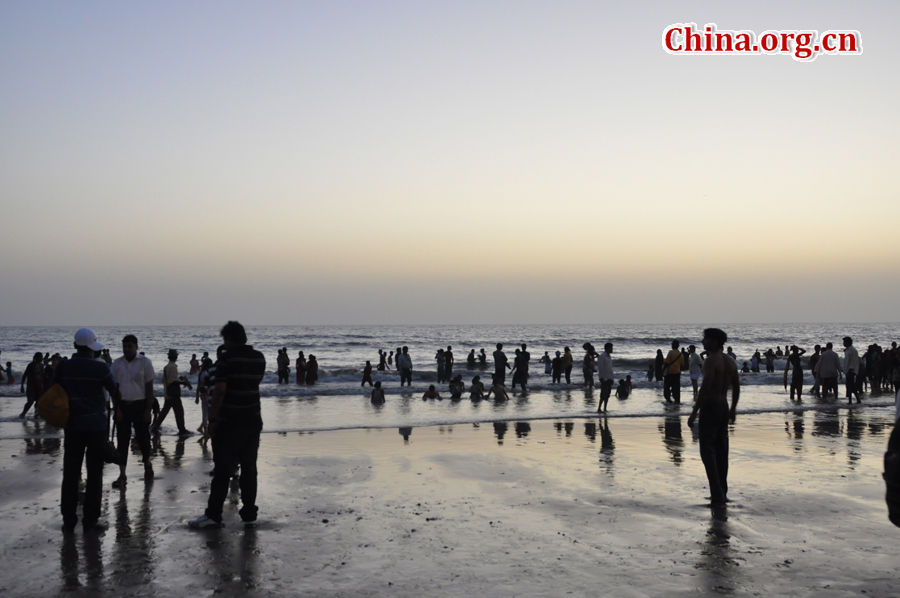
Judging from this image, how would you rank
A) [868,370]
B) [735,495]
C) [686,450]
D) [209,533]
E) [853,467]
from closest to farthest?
1. [209,533]
2. [735,495]
3. [853,467]
4. [686,450]
5. [868,370]

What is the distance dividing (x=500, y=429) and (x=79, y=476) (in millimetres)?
8987

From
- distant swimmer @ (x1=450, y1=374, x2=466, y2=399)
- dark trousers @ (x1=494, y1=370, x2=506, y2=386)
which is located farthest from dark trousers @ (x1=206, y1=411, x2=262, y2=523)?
dark trousers @ (x1=494, y1=370, x2=506, y2=386)

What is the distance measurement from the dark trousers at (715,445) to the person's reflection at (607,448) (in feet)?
6.06

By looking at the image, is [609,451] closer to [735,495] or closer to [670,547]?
[735,495]

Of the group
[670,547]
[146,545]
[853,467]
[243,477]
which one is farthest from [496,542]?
[853,467]

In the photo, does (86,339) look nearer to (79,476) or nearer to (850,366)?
(79,476)

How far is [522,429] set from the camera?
13969 mm

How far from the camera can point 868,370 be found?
23.5 m

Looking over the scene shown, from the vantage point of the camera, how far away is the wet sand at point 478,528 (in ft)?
15.7

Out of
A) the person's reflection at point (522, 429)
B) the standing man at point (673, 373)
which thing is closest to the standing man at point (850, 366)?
the standing man at point (673, 373)

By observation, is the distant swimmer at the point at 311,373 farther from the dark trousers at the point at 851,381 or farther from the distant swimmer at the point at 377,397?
the dark trousers at the point at 851,381

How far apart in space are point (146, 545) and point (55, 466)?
537 centimetres

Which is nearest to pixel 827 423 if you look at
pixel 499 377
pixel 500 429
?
pixel 500 429

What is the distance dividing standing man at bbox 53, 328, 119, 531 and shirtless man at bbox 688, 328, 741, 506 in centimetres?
599
